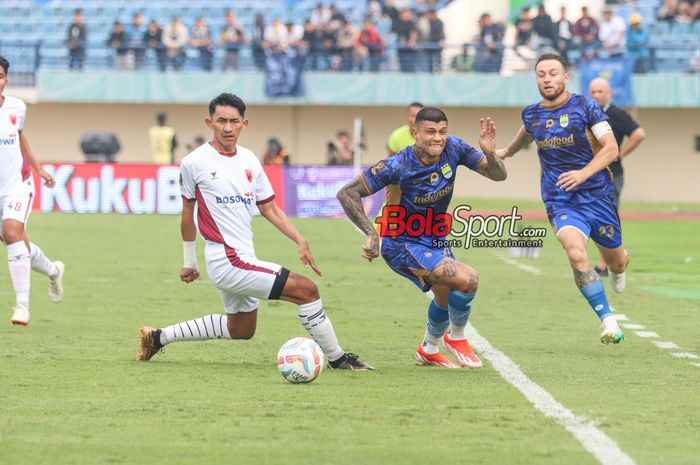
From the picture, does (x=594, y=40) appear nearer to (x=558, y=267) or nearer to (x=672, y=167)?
(x=672, y=167)

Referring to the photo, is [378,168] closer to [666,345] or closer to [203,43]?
[666,345]

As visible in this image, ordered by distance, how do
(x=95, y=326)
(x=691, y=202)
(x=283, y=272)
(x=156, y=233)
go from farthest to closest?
(x=691, y=202) < (x=156, y=233) < (x=95, y=326) < (x=283, y=272)

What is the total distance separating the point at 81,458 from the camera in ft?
19.2

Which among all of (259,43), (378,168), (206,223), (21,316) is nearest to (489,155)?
(378,168)

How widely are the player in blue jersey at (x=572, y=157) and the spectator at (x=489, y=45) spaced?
27.5 metres

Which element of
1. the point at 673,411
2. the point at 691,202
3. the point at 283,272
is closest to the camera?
the point at 673,411

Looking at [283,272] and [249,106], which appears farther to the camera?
[249,106]

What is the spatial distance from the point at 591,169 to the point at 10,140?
4.74m

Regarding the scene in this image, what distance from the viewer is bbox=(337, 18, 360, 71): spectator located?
3775cm

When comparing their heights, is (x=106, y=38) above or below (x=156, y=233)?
above

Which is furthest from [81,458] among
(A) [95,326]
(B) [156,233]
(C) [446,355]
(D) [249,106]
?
(D) [249,106]

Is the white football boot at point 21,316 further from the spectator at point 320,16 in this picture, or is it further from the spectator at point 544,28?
the spectator at point 320,16

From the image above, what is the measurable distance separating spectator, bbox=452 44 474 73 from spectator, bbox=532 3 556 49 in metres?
2.35

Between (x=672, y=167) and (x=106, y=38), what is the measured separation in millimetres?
17754
